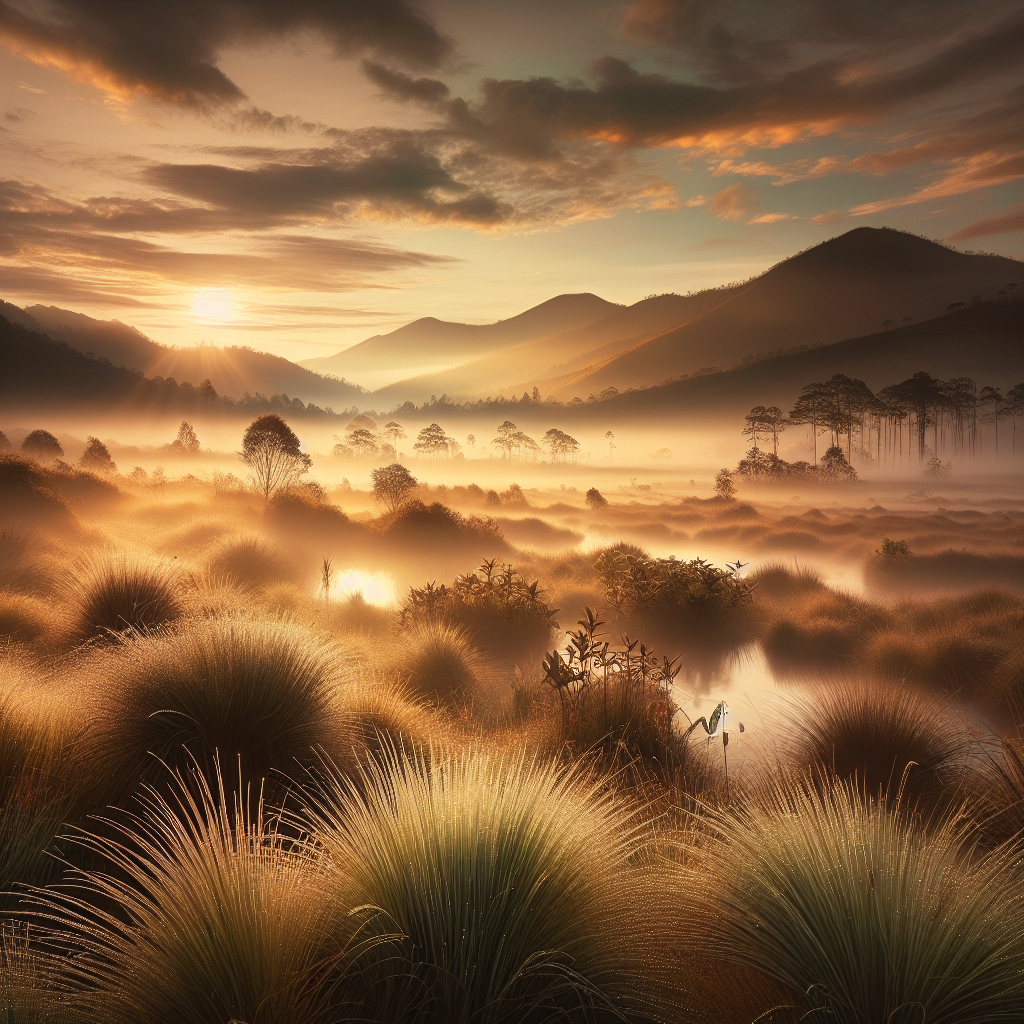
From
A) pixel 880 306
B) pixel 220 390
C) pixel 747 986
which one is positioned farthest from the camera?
Answer: pixel 880 306

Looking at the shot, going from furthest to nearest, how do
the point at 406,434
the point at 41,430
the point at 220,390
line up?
the point at 406,434 < the point at 220,390 < the point at 41,430

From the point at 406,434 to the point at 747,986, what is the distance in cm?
3504

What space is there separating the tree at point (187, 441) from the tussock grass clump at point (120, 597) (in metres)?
9.88

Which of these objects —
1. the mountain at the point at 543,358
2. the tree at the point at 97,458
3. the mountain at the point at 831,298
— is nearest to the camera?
the tree at the point at 97,458

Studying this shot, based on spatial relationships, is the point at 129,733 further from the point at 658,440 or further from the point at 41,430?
the point at 658,440

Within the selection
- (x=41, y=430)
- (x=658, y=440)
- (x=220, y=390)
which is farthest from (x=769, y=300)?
(x=41, y=430)

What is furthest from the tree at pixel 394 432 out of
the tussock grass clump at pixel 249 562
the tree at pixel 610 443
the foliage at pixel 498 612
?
the foliage at pixel 498 612

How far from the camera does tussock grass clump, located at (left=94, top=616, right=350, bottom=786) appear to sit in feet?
14.3

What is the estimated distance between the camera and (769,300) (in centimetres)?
4834

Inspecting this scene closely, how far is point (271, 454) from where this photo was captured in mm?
16906

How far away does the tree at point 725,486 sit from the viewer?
1939 centimetres

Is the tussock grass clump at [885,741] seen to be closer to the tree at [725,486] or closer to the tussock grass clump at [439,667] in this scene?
A: the tussock grass clump at [439,667]

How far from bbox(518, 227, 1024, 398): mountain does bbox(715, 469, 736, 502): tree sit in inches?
743

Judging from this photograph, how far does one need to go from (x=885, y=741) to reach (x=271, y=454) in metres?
14.5
